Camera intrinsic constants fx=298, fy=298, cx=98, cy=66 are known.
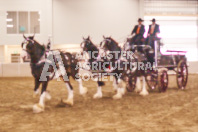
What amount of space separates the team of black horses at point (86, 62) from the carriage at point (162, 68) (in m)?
0.28

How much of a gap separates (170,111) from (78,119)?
8.61 ft

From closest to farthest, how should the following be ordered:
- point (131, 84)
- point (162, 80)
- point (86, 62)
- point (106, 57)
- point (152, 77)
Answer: point (106, 57), point (86, 62), point (162, 80), point (152, 77), point (131, 84)

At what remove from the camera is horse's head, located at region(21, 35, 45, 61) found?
8.07 metres

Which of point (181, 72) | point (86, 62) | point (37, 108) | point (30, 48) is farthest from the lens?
point (181, 72)

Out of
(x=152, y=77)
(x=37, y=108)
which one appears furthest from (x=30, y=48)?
(x=152, y=77)

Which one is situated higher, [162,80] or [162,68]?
[162,68]

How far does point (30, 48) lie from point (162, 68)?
5.90 meters

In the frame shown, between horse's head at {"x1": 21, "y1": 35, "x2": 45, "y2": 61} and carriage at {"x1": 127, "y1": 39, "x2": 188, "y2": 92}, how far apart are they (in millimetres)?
4255

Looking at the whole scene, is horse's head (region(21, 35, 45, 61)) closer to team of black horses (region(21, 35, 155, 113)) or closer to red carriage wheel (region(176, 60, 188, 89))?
team of black horses (region(21, 35, 155, 113))

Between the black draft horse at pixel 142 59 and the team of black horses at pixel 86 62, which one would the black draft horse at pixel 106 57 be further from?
the black draft horse at pixel 142 59

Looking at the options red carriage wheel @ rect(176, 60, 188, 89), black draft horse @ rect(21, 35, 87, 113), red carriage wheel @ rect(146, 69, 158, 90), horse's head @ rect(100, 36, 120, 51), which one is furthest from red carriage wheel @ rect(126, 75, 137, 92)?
black draft horse @ rect(21, 35, 87, 113)

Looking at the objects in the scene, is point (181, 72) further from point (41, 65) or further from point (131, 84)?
point (41, 65)

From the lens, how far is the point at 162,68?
1202 centimetres

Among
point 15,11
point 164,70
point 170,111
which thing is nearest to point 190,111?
point 170,111
